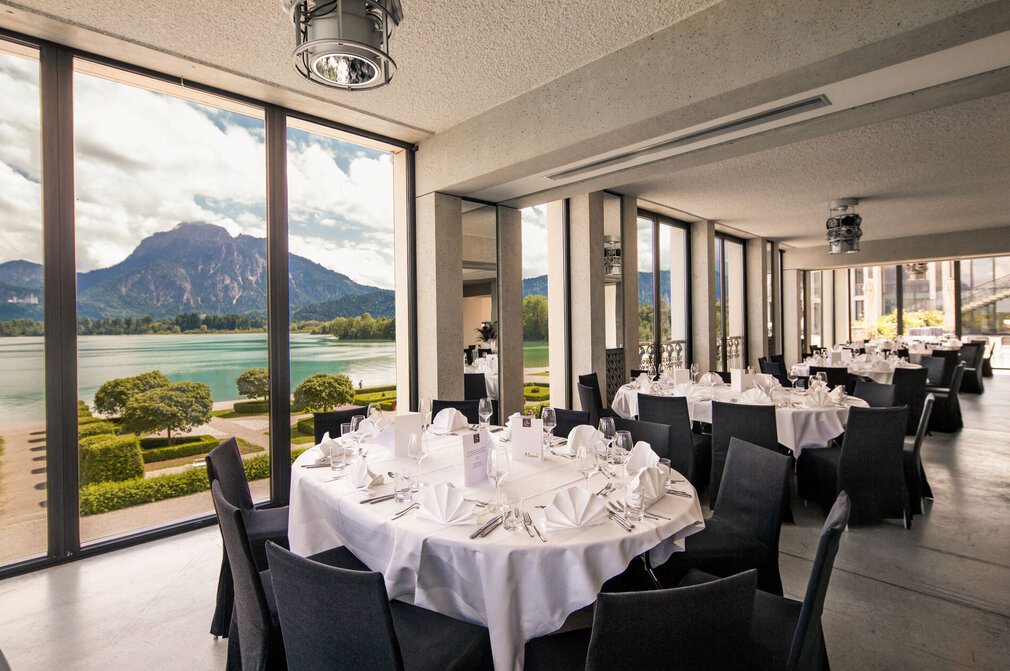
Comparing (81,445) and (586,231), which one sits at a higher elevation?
(586,231)

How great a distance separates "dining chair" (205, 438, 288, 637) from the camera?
7.77ft

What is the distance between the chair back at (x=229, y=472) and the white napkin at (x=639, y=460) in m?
1.83

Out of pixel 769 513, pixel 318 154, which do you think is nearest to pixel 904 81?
pixel 769 513

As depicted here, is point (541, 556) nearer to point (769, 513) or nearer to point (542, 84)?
point (769, 513)

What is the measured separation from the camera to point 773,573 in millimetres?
2182

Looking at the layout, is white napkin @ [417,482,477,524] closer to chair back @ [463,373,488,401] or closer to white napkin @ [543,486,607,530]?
white napkin @ [543,486,607,530]

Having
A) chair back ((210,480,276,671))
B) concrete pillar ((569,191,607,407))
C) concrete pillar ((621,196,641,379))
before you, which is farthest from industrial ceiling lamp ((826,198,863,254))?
chair back ((210,480,276,671))

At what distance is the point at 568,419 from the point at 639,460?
1.20 m

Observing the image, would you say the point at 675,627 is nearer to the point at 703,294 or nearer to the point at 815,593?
the point at 815,593

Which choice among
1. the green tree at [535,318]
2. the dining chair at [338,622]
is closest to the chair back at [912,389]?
the green tree at [535,318]

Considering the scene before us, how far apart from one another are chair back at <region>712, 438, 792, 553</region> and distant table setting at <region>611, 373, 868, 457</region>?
194 cm

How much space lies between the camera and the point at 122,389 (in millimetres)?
3588

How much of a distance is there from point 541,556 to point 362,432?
1.67m

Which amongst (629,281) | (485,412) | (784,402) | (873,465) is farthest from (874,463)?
(629,281)
